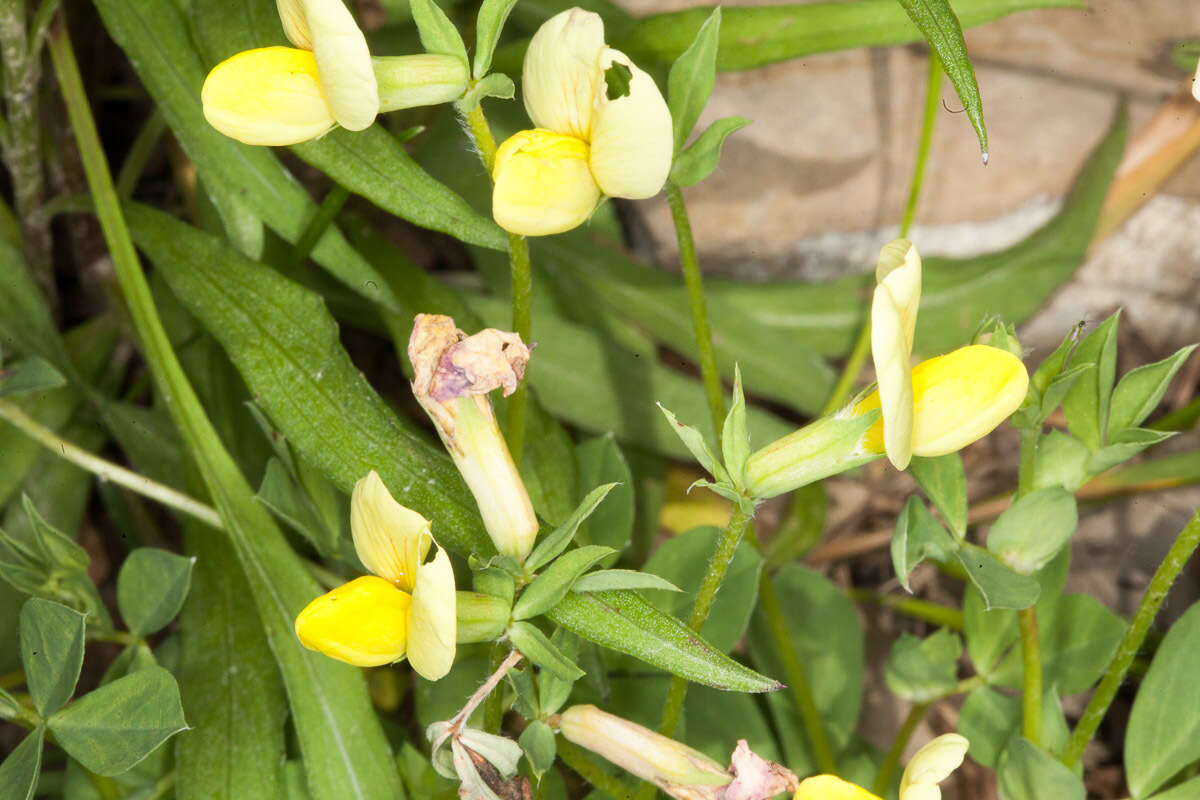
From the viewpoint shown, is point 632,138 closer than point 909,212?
Yes

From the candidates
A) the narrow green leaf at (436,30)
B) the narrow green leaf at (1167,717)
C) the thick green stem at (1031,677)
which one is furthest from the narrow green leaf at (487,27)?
the narrow green leaf at (1167,717)

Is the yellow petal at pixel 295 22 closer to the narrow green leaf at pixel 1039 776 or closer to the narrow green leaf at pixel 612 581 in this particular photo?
the narrow green leaf at pixel 612 581

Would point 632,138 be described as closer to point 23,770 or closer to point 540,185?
point 540,185

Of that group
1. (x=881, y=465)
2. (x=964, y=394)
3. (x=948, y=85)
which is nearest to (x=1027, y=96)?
(x=948, y=85)

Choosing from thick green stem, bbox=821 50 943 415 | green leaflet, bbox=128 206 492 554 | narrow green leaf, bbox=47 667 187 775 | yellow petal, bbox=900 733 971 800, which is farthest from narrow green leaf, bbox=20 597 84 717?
thick green stem, bbox=821 50 943 415

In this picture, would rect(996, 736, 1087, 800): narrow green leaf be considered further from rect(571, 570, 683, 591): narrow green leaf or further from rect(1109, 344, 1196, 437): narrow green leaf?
rect(571, 570, 683, 591): narrow green leaf

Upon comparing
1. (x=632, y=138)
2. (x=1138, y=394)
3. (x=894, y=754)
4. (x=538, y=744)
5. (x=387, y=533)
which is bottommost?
(x=894, y=754)

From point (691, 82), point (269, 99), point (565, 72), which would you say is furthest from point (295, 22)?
point (691, 82)
